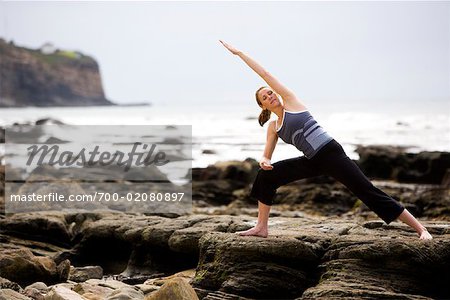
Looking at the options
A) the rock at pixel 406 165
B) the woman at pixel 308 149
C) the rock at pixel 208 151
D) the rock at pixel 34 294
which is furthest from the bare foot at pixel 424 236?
the rock at pixel 208 151

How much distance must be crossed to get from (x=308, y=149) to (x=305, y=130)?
215 millimetres

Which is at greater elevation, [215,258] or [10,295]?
[215,258]

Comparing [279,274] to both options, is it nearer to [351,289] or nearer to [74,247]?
[351,289]

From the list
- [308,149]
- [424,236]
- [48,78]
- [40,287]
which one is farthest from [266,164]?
[48,78]

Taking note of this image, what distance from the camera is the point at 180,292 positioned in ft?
22.1

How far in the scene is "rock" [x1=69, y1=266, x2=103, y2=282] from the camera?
955cm

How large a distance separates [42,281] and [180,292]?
10.4 ft

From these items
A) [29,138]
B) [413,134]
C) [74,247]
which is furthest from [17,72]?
[74,247]

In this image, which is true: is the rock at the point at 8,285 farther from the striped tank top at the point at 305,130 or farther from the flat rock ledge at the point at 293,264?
the striped tank top at the point at 305,130

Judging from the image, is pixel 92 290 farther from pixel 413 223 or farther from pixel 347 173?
pixel 413 223

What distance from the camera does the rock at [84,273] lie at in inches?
376

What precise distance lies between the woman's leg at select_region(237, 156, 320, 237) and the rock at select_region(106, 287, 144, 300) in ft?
4.62

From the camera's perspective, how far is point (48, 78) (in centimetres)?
15575

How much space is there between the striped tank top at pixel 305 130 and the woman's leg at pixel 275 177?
0.80 feet
